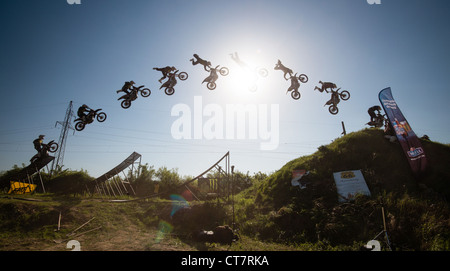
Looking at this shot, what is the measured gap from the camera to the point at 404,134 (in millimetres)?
15078

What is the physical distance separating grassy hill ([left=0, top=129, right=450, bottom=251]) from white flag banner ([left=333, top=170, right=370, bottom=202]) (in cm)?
46

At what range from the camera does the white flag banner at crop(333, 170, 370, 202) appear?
1379cm

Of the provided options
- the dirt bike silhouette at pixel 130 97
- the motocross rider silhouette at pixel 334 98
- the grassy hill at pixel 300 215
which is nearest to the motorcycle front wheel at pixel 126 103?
the dirt bike silhouette at pixel 130 97

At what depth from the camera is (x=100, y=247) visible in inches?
379

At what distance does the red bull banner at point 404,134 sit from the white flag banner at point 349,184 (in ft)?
12.4

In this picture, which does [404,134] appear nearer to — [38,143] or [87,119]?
[87,119]

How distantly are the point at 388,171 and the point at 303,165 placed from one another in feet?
20.8

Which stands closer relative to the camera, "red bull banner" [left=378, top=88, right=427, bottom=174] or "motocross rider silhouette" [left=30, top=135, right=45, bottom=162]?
"red bull banner" [left=378, top=88, right=427, bottom=174]

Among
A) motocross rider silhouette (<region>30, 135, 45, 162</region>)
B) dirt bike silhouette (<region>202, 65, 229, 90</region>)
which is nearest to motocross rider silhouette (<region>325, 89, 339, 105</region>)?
dirt bike silhouette (<region>202, 65, 229, 90</region>)

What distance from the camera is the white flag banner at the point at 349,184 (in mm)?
13789

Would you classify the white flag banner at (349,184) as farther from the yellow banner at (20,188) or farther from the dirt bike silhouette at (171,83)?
the yellow banner at (20,188)

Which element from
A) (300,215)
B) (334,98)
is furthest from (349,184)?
(334,98)

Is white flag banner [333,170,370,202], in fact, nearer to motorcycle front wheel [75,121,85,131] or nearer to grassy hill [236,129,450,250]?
grassy hill [236,129,450,250]
